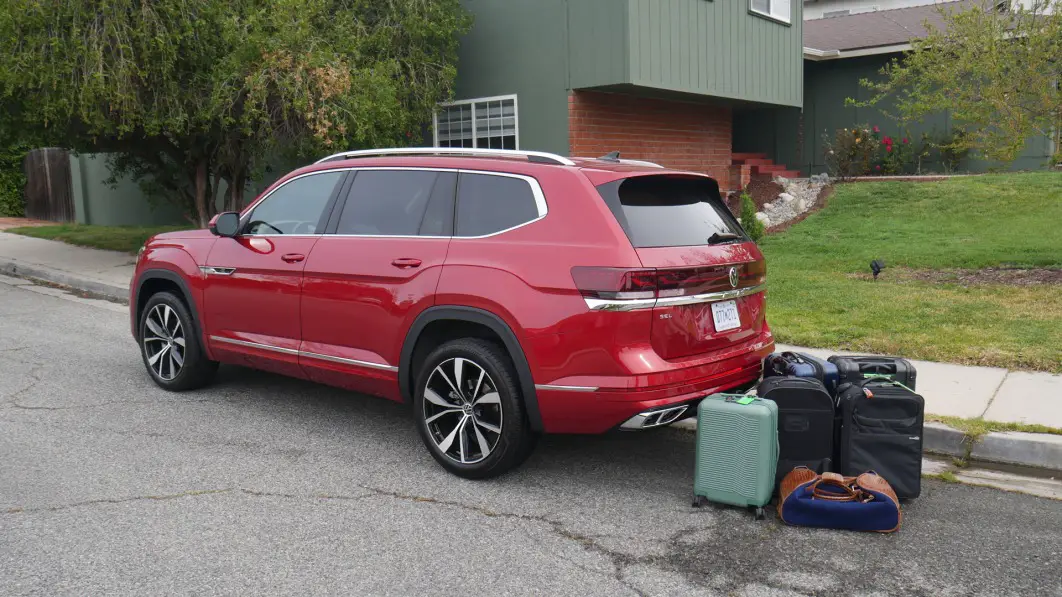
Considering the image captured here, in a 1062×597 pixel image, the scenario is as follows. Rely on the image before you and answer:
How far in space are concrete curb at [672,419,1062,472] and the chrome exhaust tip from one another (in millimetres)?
1602

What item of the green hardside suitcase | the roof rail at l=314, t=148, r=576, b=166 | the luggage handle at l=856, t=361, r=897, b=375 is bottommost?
the green hardside suitcase

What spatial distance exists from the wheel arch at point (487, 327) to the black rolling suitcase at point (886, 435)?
1.59 meters

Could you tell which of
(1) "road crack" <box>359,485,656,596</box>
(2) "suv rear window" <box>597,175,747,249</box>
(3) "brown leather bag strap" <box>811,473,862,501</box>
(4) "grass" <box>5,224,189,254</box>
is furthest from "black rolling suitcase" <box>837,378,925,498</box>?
(4) "grass" <box>5,224,189,254</box>

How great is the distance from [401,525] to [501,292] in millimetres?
1258

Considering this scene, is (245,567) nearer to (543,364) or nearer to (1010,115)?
(543,364)

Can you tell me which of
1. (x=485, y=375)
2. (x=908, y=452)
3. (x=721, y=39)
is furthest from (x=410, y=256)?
(x=721, y=39)

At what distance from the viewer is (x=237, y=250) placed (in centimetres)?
620

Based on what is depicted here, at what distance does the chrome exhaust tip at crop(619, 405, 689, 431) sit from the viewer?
4500 millimetres

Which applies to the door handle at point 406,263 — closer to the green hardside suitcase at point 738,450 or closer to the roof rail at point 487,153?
the roof rail at point 487,153

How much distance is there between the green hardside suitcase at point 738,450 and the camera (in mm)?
4434

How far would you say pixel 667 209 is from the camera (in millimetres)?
4961

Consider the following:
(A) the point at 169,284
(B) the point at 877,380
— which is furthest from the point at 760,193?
(B) the point at 877,380

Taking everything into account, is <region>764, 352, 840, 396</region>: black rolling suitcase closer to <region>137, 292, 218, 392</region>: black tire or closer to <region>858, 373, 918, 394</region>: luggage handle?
<region>858, 373, 918, 394</region>: luggage handle

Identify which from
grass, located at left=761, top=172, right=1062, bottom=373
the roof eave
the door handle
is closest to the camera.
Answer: the door handle
